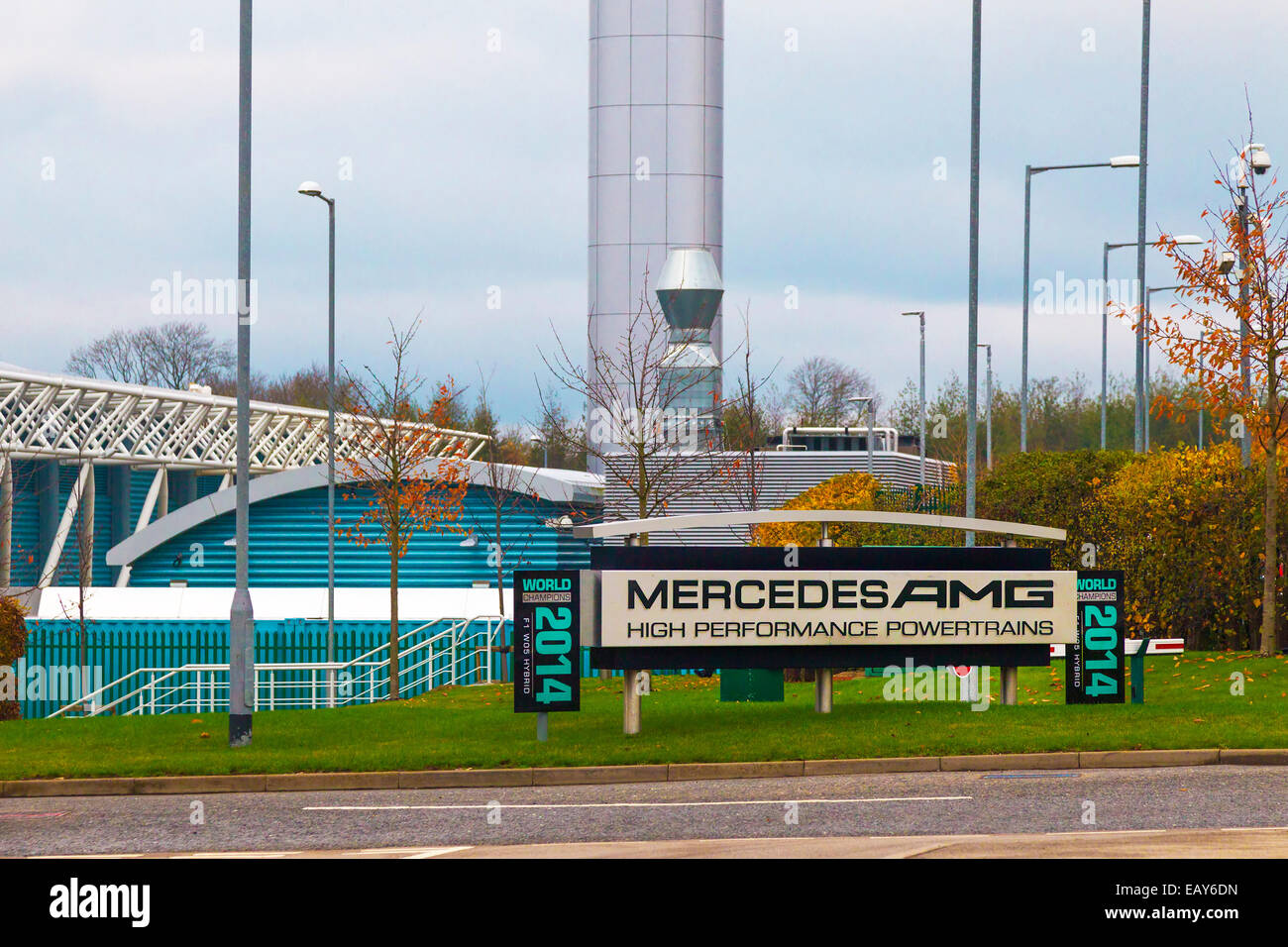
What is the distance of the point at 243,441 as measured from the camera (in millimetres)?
17953

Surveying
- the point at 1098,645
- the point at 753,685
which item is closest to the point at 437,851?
the point at 753,685

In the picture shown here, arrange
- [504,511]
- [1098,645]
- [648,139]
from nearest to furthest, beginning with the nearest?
[1098,645] < [504,511] < [648,139]

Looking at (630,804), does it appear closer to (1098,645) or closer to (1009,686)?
(1009,686)

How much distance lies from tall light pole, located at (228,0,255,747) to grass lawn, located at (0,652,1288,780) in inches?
22.2

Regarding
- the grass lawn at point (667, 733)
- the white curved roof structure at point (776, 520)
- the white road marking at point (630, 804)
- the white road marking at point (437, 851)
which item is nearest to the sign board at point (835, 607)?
the white curved roof structure at point (776, 520)

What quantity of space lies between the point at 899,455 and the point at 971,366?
24677 mm

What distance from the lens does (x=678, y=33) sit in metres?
60.5

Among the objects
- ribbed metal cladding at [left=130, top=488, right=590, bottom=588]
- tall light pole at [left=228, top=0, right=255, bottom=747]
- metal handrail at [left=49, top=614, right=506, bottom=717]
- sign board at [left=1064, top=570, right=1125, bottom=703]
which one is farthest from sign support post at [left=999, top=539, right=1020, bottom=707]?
ribbed metal cladding at [left=130, top=488, right=590, bottom=588]

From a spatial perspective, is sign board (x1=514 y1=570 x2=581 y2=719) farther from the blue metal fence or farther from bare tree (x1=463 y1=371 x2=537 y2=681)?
bare tree (x1=463 y1=371 x2=537 y2=681)

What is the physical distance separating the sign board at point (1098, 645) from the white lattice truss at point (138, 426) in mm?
23536

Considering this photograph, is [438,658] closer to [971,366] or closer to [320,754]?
[971,366]

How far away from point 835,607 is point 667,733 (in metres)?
2.43

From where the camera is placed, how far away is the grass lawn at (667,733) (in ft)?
53.0

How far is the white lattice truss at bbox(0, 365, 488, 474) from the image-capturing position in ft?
171
